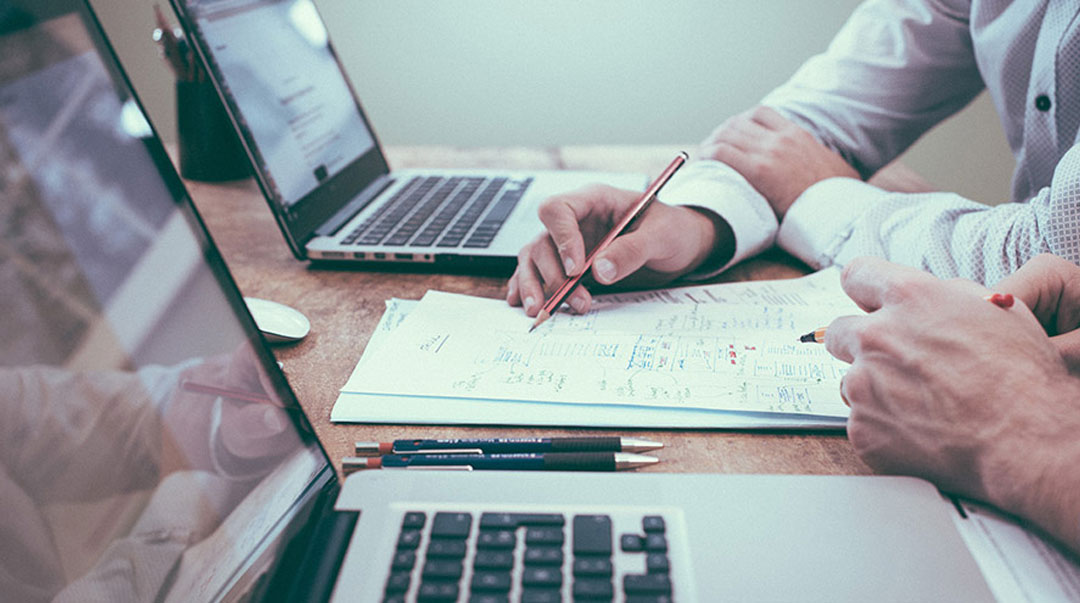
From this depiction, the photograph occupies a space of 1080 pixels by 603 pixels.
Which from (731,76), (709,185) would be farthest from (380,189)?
(731,76)

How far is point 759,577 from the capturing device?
32 cm

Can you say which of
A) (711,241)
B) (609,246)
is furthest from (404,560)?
(711,241)

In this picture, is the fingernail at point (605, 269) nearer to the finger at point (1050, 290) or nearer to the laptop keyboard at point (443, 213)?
→ the laptop keyboard at point (443, 213)

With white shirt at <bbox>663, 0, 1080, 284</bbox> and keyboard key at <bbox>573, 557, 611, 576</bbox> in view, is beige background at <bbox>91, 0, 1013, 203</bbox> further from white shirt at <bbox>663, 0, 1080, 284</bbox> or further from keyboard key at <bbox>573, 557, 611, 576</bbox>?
keyboard key at <bbox>573, 557, 611, 576</bbox>

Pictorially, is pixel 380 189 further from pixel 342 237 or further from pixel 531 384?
pixel 531 384

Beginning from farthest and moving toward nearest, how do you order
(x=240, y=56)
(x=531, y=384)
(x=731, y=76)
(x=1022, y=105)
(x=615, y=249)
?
1. (x=731, y=76)
2. (x=1022, y=105)
3. (x=240, y=56)
4. (x=615, y=249)
5. (x=531, y=384)

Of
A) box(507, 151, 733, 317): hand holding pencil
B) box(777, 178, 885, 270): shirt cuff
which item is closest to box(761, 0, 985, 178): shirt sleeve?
box(777, 178, 885, 270): shirt cuff

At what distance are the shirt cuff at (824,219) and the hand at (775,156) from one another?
1.6 inches

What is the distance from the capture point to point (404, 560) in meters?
0.32

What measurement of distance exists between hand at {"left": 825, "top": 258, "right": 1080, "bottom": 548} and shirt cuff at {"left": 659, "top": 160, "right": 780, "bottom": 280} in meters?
0.28

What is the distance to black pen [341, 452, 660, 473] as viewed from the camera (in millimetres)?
Result: 411

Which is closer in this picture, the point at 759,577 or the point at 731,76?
the point at 759,577

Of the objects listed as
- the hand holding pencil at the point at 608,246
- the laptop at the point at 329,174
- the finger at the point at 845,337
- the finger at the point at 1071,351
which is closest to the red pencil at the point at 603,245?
the hand holding pencil at the point at 608,246

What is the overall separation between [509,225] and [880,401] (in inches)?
18.8
